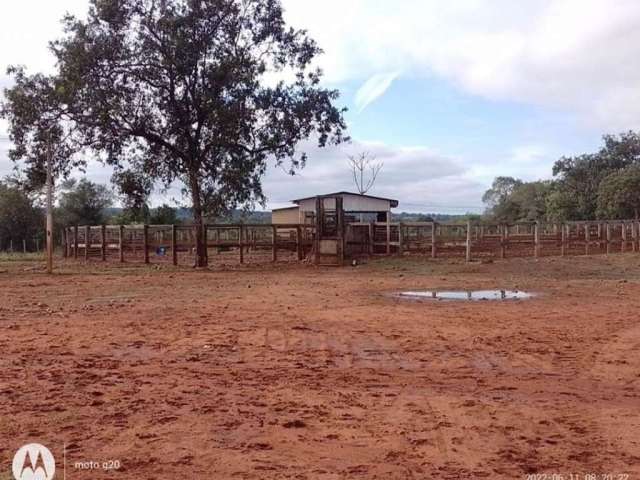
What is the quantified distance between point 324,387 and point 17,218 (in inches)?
1726

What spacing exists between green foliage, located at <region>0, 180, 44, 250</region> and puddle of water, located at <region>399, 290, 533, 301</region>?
36777mm

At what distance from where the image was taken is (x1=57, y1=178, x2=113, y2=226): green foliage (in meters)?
47.9

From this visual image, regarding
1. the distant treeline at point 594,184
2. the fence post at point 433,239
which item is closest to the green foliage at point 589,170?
the distant treeline at point 594,184

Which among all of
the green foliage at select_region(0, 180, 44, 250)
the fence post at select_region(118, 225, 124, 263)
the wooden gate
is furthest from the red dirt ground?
the green foliage at select_region(0, 180, 44, 250)

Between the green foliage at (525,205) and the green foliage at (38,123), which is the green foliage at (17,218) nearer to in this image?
the green foliage at (38,123)

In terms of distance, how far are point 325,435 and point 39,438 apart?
83.9 inches

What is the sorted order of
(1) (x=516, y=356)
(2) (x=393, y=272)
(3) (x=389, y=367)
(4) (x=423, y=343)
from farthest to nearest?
(2) (x=393, y=272), (4) (x=423, y=343), (1) (x=516, y=356), (3) (x=389, y=367)

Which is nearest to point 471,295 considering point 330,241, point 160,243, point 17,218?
point 330,241

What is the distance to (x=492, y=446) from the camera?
4.45 m

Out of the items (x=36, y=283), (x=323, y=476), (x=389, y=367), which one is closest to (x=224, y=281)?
(x=36, y=283)

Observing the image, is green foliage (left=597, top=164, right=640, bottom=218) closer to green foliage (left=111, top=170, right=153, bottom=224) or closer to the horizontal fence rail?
the horizontal fence rail

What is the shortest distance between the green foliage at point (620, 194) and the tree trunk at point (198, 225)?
3334 centimetres

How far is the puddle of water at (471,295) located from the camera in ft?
44.5

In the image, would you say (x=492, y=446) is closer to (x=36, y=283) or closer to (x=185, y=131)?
(x=36, y=283)
